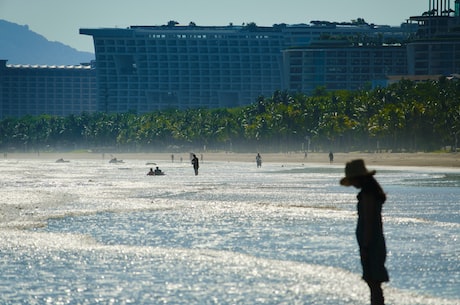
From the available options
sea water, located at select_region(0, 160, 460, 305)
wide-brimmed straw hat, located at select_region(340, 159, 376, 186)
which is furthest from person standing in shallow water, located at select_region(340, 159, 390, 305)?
sea water, located at select_region(0, 160, 460, 305)

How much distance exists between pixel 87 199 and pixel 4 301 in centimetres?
3937

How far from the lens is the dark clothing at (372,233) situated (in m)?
17.3

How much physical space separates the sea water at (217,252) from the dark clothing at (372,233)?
5319 mm

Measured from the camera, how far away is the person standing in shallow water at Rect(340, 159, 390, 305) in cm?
1716

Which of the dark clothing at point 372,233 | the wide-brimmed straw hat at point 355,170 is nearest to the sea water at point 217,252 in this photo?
the dark clothing at point 372,233

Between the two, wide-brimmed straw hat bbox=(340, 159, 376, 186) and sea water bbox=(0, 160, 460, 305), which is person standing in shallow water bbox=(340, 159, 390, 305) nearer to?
wide-brimmed straw hat bbox=(340, 159, 376, 186)

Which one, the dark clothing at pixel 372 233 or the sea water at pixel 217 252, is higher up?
the dark clothing at pixel 372 233

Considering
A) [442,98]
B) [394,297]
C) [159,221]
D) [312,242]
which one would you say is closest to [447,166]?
[442,98]

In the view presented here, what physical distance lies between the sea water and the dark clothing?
5319 mm

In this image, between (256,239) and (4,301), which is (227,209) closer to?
(256,239)

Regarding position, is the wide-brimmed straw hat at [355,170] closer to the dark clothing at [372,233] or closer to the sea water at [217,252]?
the dark clothing at [372,233]

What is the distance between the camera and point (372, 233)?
17438 millimetres

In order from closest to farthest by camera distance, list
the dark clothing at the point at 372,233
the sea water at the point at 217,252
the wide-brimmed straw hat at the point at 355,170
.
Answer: the wide-brimmed straw hat at the point at 355,170 < the dark clothing at the point at 372,233 < the sea water at the point at 217,252

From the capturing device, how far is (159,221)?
44.3 meters
